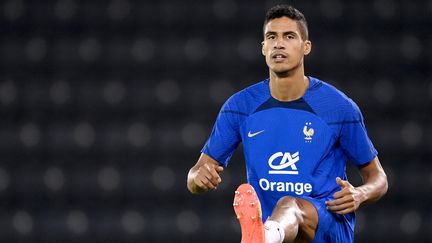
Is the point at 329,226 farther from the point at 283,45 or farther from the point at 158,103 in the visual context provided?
the point at 158,103

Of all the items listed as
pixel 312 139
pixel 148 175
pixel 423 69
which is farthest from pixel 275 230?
pixel 423 69

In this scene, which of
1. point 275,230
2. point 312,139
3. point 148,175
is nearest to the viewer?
point 275,230

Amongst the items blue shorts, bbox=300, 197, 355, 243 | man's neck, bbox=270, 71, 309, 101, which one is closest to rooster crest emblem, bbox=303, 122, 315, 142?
man's neck, bbox=270, 71, 309, 101

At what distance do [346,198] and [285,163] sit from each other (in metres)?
0.33

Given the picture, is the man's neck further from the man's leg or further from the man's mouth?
the man's leg

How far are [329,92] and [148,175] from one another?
9.96ft

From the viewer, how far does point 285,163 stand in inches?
152

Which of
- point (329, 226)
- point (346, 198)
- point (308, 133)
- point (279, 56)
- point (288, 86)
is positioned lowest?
point (329, 226)

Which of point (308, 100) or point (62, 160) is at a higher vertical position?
point (308, 100)

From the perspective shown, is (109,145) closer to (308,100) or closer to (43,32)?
(43,32)

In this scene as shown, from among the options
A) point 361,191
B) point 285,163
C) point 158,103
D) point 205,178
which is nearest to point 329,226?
point 361,191

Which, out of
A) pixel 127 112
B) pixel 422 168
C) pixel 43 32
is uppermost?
pixel 43 32

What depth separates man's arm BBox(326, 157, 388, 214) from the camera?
12.0ft

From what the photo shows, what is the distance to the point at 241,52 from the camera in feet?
22.9
